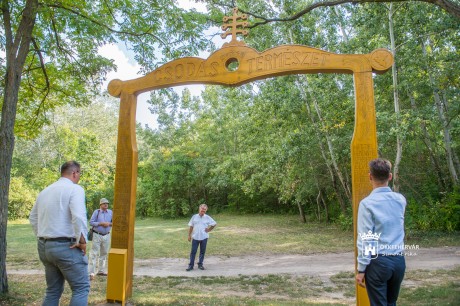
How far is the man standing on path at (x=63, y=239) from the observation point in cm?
346

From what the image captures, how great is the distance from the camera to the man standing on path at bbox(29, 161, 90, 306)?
3459mm

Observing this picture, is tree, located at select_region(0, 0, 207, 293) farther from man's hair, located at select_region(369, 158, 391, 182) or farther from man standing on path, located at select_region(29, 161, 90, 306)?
→ man's hair, located at select_region(369, 158, 391, 182)

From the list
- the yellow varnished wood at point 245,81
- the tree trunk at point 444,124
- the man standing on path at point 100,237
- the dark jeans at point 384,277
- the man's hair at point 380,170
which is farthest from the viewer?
the tree trunk at point 444,124

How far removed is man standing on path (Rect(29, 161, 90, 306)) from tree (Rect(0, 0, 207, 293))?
8.70 ft

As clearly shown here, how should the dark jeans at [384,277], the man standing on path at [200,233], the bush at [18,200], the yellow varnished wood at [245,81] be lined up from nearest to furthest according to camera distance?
the dark jeans at [384,277], the yellow varnished wood at [245,81], the man standing on path at [200,233], the bush at [18,200]

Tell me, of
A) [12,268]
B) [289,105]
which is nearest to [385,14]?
[289,105]

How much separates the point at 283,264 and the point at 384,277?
696cm

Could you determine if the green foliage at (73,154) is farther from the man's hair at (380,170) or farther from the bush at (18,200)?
the man's hair at (380,170)

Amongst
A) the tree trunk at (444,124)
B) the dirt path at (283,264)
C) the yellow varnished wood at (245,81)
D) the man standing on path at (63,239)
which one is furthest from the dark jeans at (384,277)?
the tree trunk at (444,124)

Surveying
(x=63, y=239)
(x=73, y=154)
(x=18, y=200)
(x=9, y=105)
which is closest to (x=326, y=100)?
(x=9, y=105)

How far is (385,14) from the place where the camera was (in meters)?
11.9

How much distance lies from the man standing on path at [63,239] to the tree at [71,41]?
8.70ft

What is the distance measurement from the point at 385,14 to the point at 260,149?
7.41 meters

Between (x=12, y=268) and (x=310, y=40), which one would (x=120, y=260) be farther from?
(x=310, y=40)
